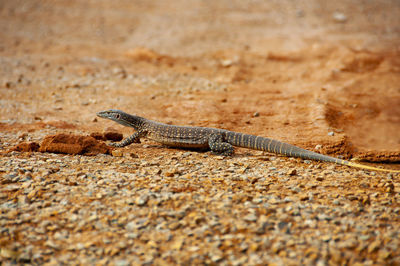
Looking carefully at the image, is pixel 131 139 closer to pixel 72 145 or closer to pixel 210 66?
pixel 72 145

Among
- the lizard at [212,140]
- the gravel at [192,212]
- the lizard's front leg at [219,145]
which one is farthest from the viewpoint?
the lizard's front leg at [219,145]

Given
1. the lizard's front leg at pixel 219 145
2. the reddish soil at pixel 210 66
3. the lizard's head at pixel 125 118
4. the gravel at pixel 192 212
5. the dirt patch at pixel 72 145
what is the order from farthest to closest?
the reddish soil at pixel 210 66
the lizard's head at pixel 125 118
the lizard's front leg at pixel 219 145
the dirt patch at pixel 72 145
the gravel at pixel 192 212

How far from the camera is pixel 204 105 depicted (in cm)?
1316

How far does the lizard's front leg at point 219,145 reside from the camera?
365 inches

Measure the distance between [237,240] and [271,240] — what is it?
508 millimetres

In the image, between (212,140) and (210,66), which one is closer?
(212,140)

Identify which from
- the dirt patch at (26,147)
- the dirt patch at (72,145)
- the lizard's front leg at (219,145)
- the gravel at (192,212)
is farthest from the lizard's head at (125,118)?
the dirt patch at (26,147)

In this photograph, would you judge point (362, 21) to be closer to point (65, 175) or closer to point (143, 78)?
point (143, 78)

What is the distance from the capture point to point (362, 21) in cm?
2400

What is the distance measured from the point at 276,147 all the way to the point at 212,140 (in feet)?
4.87

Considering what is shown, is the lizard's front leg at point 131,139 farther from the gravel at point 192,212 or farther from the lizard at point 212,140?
the gravel at point 192,212

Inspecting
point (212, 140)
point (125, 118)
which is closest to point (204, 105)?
point (125, 118)

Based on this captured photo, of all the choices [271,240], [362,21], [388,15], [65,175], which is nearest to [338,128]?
[271,240]

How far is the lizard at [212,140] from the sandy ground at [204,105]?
0.81ft
